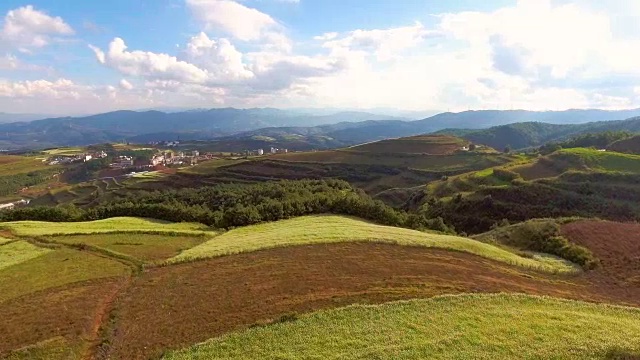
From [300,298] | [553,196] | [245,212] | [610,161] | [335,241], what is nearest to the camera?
[300,298]

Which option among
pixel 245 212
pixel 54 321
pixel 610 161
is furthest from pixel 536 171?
pixel 54 321

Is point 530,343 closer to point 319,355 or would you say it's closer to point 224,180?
point 319,355

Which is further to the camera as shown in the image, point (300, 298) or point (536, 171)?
point (536, 171)

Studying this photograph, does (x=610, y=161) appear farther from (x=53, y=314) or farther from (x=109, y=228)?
(x=53, y=314)

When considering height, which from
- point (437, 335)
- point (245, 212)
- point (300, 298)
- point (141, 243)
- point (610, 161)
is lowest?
point (141, 243)

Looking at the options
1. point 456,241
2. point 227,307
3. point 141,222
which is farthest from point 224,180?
point 227,307

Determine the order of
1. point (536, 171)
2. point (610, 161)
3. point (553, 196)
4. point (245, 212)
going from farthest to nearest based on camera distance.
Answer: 1. point (536, 171)
2. point (610, 161)
3. point (553, 196)
4. point (245, 212)
